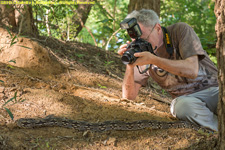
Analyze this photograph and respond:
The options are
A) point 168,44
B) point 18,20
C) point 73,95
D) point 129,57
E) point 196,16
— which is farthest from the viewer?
point 196,16

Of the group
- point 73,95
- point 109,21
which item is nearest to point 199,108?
point 73,95

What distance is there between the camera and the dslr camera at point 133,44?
3338 mm

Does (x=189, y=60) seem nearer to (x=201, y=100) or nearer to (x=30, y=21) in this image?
(x=201, y=100)

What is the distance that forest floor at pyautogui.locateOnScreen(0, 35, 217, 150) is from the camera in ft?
9.61

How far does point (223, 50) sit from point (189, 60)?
1566mm

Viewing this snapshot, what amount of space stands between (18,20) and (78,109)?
3325mm

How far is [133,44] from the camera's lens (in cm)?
354

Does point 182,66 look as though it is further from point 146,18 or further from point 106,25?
point 106,25

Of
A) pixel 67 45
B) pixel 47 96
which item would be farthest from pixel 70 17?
pixel 47 96

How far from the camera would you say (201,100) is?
401 centimetres

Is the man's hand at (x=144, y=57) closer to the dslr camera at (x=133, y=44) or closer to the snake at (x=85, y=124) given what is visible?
the dslr camera at (x=133, y=44)

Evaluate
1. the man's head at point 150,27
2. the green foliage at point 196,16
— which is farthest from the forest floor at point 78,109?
the green foliage at point 196,16

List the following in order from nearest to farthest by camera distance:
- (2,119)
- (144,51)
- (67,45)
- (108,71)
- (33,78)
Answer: (2,119) → (144,51) → (33,78) → (108,71) → (67,45)

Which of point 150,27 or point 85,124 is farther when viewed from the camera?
point 150,27
